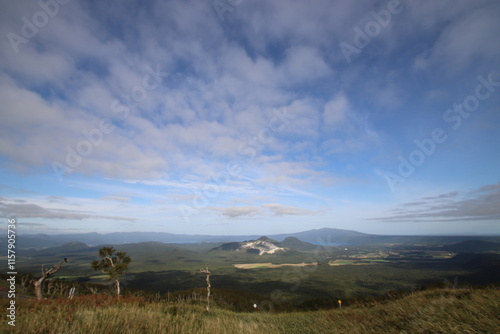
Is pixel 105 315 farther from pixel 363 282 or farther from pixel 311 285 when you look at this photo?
pixel 363 282

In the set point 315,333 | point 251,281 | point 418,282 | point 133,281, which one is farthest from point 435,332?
point 133,281

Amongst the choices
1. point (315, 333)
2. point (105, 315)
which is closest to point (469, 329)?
point (315, 333)

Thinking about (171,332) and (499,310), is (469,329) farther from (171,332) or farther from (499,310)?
(171,332)

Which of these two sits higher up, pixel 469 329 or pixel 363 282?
pixel 469 329

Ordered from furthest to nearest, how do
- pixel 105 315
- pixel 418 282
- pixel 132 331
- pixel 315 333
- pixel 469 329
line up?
pixel 418 282, pixel 315 333, pixel 105 315, pixel 132 331, pixel 469 329

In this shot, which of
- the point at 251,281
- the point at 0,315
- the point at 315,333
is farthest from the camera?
the point at 251,281

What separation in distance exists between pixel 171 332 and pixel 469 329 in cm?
900

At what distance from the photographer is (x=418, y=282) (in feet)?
510

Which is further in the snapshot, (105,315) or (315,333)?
(315,333)

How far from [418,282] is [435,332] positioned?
20652 cm

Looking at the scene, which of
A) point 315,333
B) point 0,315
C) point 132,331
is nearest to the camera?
point 132,331

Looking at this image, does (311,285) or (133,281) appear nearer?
(311,285)

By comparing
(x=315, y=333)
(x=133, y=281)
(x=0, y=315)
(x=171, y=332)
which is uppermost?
(x=0, y=315)

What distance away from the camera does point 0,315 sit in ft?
23.7
